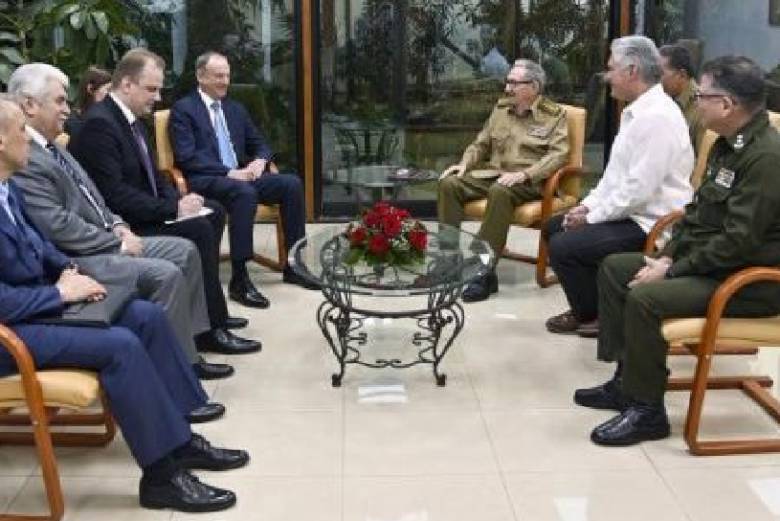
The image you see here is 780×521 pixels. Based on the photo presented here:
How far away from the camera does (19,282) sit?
334cm

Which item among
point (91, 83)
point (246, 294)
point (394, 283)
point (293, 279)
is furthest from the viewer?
point (293, 279)

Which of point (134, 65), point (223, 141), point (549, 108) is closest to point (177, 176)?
point (223, 141)

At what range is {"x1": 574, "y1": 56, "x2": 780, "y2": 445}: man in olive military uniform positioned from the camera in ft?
11.7

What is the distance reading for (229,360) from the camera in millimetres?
4707

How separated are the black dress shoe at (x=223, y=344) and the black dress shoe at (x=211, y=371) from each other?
26 centimetres

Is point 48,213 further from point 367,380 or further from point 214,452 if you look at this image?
point 367,380

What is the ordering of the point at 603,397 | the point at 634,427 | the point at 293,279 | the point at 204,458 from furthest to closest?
the point at 293,279 < the point at 603,397 < the point at 634,427 < the point at 204,458

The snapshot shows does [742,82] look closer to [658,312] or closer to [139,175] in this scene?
[658,312]

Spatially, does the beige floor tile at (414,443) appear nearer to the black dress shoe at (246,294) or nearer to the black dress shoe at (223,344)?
the black dress shoe at (223,344)

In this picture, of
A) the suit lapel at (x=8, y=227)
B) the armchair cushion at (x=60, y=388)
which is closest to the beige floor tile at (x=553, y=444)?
the armchair cushion at (x=60, y=388)

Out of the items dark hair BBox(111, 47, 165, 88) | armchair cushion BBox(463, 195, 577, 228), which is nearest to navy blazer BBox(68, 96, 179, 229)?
dark hair BBox(111, 47, 165, 88)

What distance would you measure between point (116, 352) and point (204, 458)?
577 millimetres

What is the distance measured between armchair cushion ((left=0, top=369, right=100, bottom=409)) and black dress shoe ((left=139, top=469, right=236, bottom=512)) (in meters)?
0.36

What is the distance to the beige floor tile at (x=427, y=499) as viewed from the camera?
10.6 feet
